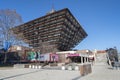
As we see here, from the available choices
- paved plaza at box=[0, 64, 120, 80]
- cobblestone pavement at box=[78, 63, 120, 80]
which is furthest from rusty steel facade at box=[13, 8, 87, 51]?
paved plaza at box=[0, 64, 120, 80]

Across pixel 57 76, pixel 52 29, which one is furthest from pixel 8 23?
pixel 52 29

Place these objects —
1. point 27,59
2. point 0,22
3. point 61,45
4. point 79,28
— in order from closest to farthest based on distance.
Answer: point 0,22
point 27,59
point 61,45
point 79,28

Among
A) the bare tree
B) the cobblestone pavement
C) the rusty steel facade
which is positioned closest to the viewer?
the cobblestone pavement

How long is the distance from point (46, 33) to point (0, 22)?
48.9 metres

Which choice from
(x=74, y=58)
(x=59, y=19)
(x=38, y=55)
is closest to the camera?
(x=38, y=55)

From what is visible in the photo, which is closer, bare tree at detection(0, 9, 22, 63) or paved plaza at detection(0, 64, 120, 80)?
paved plaza at detection(0, 64, 120, 80)

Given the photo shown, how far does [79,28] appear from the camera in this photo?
9750 cm

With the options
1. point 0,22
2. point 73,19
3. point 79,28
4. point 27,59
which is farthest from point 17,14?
point 79,28

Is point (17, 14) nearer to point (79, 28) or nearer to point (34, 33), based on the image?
point (34, 33)

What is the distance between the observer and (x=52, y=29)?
79.8 m

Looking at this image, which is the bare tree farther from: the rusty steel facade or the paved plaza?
the rusty steel facade

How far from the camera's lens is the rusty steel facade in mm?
75750

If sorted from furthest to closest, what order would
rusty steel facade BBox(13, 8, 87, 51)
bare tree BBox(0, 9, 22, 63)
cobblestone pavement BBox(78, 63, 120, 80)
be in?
rusty steel facade BBox(13, 8, 87, 51), bare tree BBox(0, 9, 22, 63), cobblestone pavement BBox(78, 63, 120, 80)

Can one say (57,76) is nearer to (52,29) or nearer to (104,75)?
(104,75)
